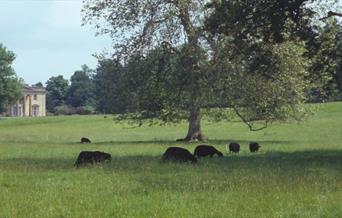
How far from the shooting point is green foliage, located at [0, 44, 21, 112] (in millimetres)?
122688

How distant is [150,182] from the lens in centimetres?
1619

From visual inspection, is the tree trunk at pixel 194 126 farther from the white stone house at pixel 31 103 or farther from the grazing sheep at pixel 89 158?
the white stone house at pixel 31 103

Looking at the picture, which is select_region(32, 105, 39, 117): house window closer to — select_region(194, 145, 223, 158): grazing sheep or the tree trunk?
the tree trunk

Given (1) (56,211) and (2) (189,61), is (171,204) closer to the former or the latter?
(1) (56,211)

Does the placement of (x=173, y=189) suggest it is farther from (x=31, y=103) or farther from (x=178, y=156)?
(x=31, y=103)

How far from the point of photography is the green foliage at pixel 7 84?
123 metres

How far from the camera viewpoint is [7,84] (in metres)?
123

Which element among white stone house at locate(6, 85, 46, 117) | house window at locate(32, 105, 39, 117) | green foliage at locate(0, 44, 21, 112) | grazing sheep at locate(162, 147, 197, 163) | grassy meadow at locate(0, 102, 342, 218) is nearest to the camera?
grassy meadow at locate(0, 102, 342, 218)

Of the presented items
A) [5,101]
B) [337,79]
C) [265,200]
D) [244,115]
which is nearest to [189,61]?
[244,115]

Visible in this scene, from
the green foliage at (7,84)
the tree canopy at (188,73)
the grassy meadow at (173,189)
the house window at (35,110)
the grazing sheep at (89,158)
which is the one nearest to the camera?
the grassy meadow at (173,189)

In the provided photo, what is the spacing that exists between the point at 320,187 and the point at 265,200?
279 centimetres

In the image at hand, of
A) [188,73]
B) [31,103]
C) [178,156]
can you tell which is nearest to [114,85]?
[188,73]

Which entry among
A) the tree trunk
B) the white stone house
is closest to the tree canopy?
the tree trunk

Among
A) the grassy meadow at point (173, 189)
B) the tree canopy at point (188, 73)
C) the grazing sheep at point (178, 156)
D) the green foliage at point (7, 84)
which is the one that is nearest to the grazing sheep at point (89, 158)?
the grassy meadow at point (173, 189)
